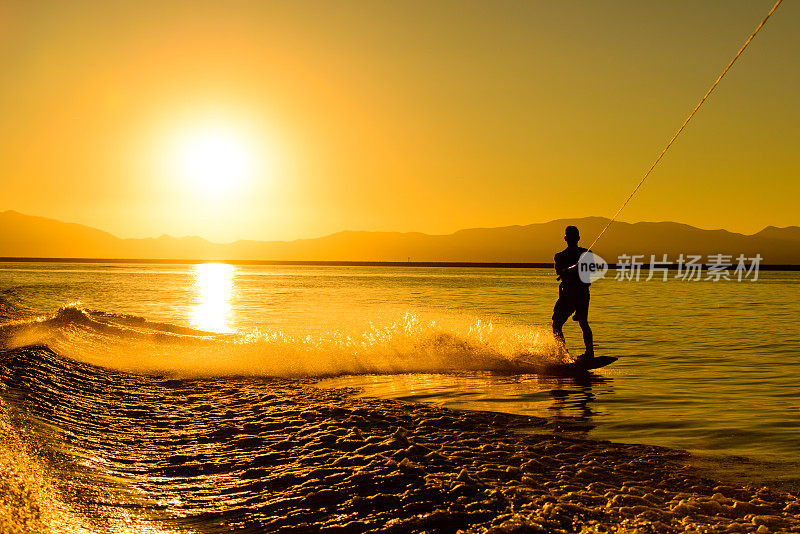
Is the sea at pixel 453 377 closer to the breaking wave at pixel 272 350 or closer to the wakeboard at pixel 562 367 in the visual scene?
the breaking wave at pixel 272 350

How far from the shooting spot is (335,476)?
5539 millimetres

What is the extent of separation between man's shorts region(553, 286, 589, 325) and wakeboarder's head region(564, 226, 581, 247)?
3.33 feet

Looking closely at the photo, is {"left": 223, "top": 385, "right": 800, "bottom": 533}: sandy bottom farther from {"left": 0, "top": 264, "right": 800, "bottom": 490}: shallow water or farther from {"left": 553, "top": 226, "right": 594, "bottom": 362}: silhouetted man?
{"left": 553, "top": 226, "right": 594, "bottom": 362}: silhouetted man

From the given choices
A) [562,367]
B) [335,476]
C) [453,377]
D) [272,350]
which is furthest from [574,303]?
[335,476]

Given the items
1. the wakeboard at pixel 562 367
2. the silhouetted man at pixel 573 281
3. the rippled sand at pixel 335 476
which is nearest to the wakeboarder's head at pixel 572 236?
the silhouetted man at pixel 573 281

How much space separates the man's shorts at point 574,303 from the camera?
13016 mm

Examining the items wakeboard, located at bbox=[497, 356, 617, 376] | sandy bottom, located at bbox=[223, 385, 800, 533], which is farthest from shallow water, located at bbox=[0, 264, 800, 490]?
sandy bottom, located at bbox=[223, 385, 800, 533]

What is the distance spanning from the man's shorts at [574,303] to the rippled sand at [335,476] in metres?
5.51

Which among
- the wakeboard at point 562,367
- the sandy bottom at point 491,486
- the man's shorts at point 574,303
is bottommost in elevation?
the wakeboard at point 562,367

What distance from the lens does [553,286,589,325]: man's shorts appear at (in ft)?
42.7

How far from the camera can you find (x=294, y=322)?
2344 cm

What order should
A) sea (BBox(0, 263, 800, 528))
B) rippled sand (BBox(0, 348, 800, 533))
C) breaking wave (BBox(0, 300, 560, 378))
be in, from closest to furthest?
1. rippled sand (BBox(0, 348, 800, 533))
2. sea (BBox(0, 263, 800, 528))
3. breaking wave (BBox(0, 300, 560, 378))

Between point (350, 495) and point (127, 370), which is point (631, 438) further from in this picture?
point (127, 370)

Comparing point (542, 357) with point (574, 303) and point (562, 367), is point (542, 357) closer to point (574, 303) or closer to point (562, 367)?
point (562, 367)
